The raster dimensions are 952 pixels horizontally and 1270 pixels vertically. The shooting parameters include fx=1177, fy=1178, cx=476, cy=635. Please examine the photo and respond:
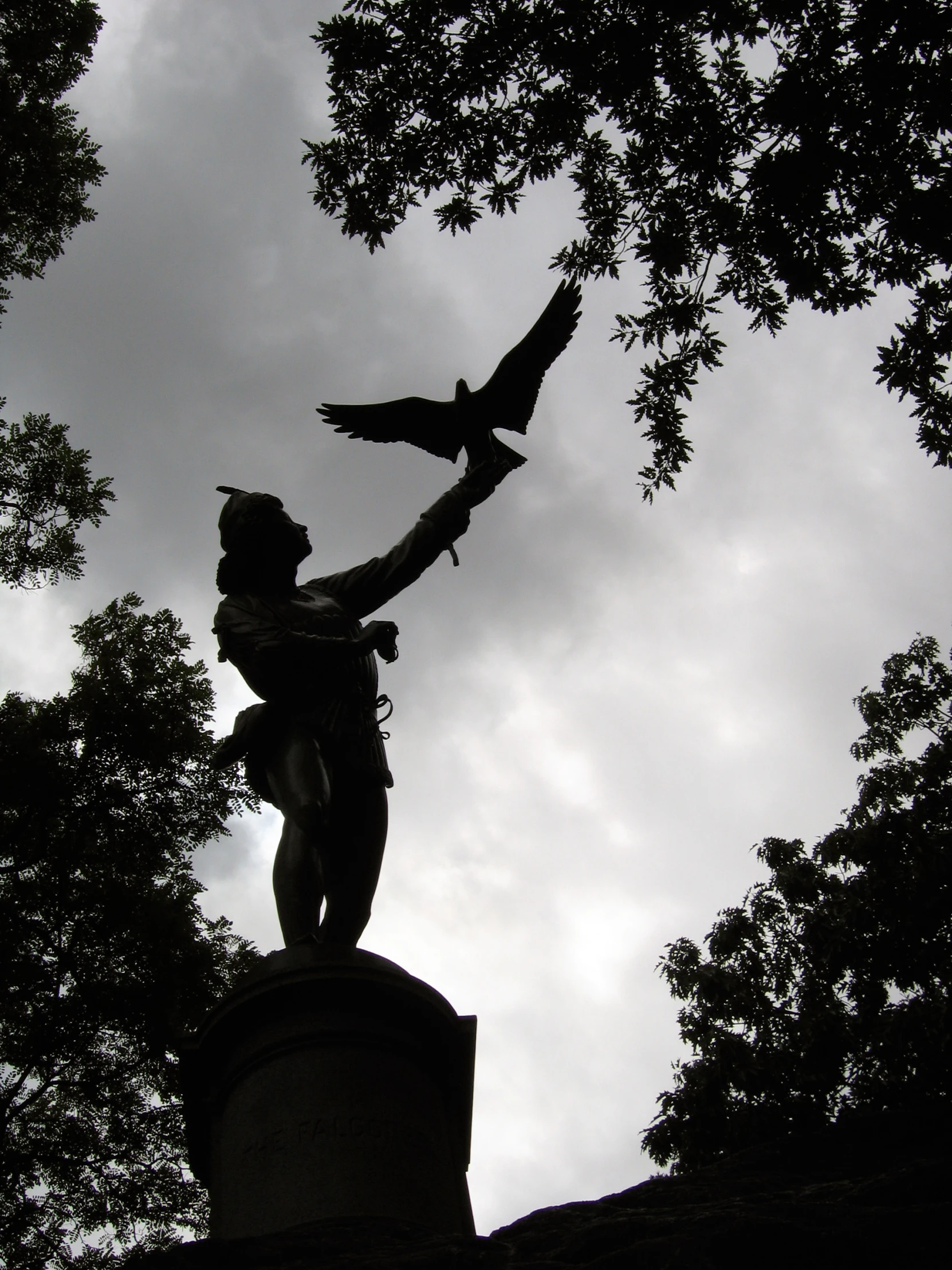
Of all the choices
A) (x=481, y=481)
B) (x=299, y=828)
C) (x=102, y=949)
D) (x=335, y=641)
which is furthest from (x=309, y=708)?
(x=102, y=949)

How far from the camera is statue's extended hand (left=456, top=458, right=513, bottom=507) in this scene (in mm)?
6023

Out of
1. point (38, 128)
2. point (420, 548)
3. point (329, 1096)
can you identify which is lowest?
point (329, 1096)

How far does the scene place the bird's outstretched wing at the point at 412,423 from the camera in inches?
245

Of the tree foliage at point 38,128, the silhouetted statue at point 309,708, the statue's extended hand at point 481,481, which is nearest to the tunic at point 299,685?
the silhouetted statue at point 309,708

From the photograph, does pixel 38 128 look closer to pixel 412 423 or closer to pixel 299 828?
pixel 412 423

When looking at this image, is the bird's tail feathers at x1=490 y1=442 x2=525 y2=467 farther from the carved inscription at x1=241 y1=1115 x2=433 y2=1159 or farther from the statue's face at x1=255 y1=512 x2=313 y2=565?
the carved inscription at x1=241 y1=1115 x2=433 y2=1159

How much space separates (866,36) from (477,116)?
232 centimetres

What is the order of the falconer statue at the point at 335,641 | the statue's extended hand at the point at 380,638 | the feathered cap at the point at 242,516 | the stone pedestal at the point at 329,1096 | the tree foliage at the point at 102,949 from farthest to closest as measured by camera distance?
1. the tree foliage at the point at 102,949
2. the feathered cap at the point at 242,516
3. the statue's extended hand at the point at 380,638
4. the falconer statue at the point at 335,641
5. the stone pedestal at the point at 329,1096

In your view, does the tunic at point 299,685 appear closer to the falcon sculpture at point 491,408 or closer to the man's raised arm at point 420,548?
the man's raised arm at point 420,548

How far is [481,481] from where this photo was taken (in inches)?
239

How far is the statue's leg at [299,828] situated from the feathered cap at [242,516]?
45.0 inches

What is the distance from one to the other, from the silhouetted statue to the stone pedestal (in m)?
0.41

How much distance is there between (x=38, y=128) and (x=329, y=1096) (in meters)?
8.83

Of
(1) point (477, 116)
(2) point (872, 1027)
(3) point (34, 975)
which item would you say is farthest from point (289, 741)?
(2) point (872, 1027)
